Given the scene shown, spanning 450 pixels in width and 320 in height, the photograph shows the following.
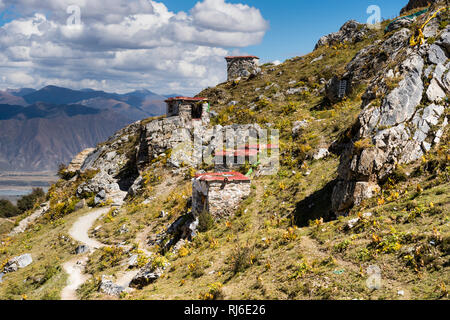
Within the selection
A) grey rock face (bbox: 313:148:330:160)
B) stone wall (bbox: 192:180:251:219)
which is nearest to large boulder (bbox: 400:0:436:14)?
grey rock face (bbox: 313:148:330:160)

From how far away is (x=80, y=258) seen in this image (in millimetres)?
24312

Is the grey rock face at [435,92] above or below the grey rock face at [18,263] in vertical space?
above

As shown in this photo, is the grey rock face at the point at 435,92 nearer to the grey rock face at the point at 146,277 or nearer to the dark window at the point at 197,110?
the grey rock face at the point at 146,277

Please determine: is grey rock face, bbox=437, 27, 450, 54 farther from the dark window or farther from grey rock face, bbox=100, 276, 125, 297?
the dark window

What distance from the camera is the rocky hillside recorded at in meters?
11.3

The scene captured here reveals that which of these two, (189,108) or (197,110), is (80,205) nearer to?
(189,108)

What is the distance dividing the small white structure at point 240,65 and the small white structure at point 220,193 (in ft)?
124

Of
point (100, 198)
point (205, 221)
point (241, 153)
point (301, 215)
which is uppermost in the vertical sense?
point (241, 153)

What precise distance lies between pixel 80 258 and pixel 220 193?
38.3 ft

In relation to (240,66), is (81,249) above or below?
below

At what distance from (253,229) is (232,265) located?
4.83 meters

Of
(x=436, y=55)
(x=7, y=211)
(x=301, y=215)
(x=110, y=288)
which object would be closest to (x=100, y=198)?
(x=110, y=288)

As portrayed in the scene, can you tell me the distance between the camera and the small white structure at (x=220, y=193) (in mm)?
21766

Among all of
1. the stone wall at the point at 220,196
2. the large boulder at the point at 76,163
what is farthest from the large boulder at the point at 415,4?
the large boulder at the point at 76,163
